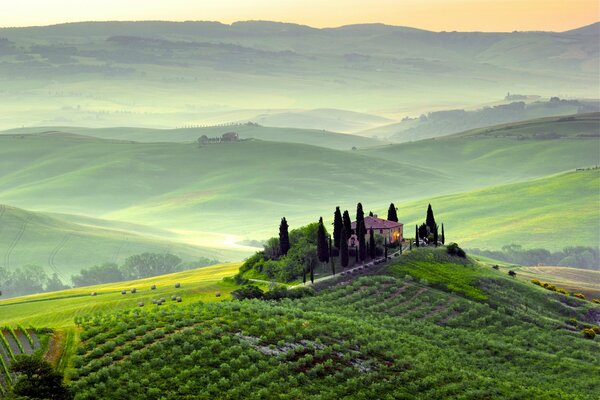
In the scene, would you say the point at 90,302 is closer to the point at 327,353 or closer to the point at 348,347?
the point at 348,347

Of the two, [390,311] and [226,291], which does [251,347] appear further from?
[226,291]

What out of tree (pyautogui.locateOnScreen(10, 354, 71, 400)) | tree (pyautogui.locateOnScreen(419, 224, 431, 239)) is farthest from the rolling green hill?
tree (pyautogui.locateOnScreen(419, 224, 431, 239))

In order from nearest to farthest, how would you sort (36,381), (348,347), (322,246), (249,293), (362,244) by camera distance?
(36,381) → (348,347) → (249,293) → (322,246) → (362,244)

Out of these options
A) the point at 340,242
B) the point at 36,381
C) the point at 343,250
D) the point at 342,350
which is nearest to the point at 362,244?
the point at 340,242

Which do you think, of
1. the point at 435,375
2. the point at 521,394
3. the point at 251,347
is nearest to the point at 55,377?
the point at 251,347

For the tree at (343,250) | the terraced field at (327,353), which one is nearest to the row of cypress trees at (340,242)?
the tree at (343,250)

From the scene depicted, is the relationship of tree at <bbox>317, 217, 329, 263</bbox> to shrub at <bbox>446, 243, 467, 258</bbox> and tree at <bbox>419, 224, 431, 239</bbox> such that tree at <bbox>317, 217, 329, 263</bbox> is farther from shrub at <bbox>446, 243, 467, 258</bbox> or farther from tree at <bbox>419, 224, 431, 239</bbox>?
tree at <bbox>419, 224, 431, 239</bbox>
